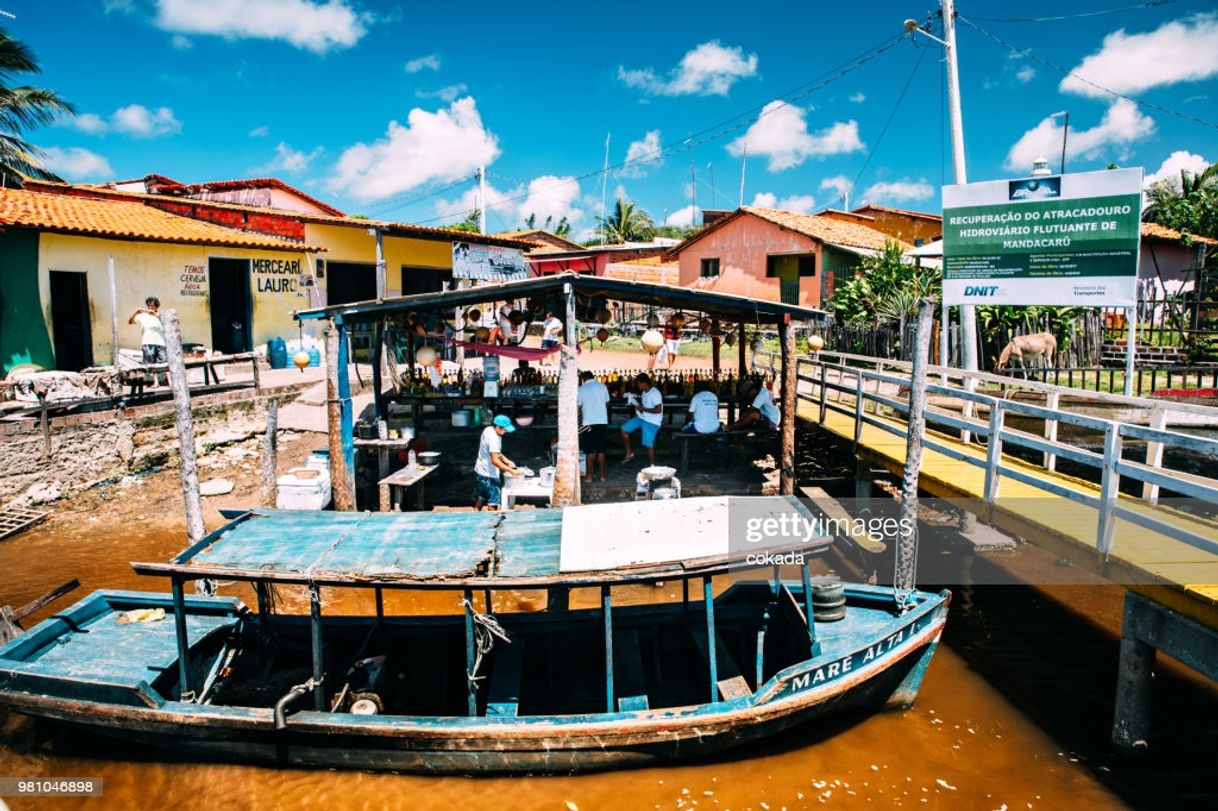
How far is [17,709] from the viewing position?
6.07 metres

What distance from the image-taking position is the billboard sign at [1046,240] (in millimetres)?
8773

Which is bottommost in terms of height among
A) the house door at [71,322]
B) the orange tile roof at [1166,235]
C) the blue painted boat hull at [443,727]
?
the blue painted boat hull at [443,727]

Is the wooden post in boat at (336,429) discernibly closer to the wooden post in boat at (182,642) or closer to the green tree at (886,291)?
the wooden post in boat at (182,642)

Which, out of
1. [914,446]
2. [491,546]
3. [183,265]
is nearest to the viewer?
[491,546]

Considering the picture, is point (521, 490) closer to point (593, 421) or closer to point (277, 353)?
point (593, 421)

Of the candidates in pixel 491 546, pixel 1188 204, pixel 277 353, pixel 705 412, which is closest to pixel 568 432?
pixel 705 412

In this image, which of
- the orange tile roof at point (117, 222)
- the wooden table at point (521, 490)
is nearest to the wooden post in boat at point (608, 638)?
the wooden table at point (521, 490)

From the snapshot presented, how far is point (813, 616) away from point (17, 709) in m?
6.64

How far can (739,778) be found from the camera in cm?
614

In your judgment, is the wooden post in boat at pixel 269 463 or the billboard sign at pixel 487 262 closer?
the wooden post in boat at pixel 269 463

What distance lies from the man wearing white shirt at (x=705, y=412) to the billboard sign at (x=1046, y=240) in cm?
380

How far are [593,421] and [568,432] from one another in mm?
2199

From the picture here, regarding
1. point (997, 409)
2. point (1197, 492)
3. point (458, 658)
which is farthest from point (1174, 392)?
point (458, 658)

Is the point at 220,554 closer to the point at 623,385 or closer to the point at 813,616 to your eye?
the point at 813,616
